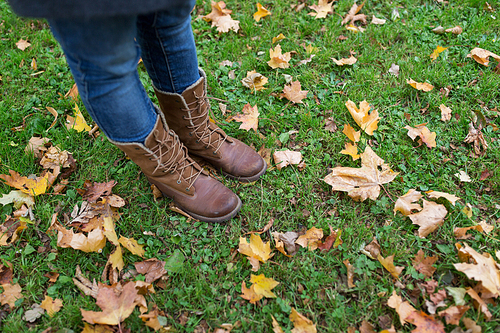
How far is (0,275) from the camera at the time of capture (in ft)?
5.27

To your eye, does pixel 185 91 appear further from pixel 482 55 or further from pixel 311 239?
pixel 482 55

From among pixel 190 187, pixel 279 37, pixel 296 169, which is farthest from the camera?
pixel 279 37

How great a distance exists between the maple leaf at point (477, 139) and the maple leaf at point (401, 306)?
1.15 m

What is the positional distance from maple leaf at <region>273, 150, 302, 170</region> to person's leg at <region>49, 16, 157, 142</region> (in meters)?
0.87

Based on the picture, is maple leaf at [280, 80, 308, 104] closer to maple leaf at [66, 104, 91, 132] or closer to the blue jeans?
the blue jeans

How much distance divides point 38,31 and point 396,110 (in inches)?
122

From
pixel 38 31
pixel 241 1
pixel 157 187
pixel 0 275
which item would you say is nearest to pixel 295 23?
pixel 241 1

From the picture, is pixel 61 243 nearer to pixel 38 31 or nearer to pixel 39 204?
pixel 39 204

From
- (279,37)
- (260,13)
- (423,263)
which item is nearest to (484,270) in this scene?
(423,263)

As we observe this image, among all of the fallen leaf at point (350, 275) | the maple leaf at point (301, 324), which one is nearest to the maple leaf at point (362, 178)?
the fallen leaf at point (350, 275)

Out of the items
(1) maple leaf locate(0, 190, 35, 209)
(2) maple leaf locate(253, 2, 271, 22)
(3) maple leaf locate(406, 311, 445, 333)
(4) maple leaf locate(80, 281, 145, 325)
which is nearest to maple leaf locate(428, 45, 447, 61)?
(2) maple leaf locate(253, 2, 271, 22)

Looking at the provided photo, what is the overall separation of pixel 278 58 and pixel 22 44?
221cm

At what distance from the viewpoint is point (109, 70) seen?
1.09 m

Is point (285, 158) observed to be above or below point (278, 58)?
below
